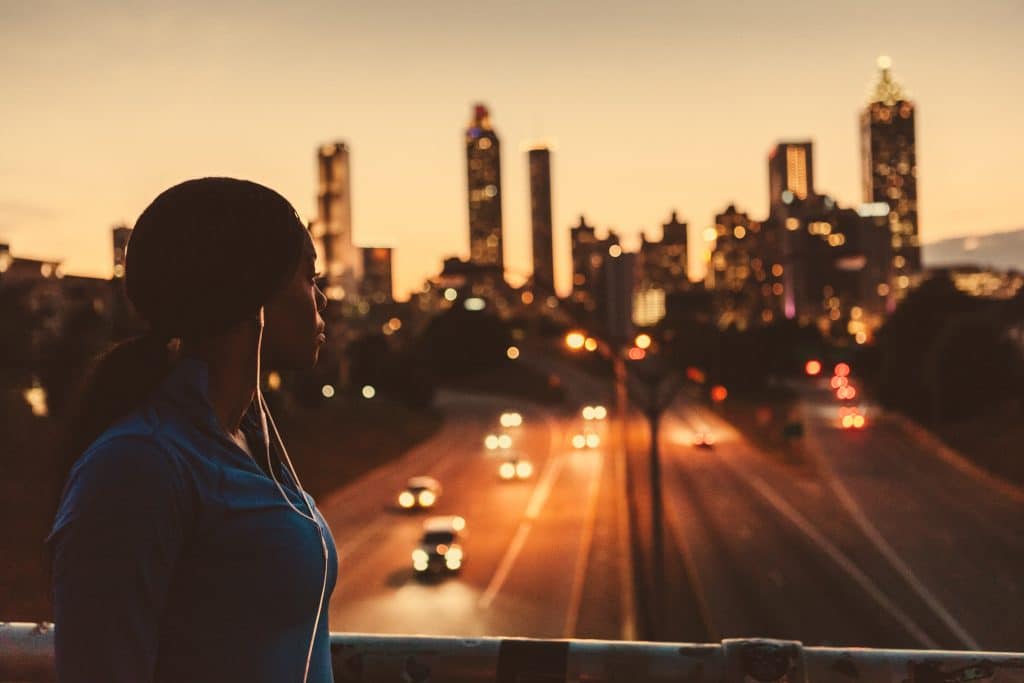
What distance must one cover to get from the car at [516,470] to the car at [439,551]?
2098 cm

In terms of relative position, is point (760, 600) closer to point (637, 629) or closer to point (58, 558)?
point (637, 629)

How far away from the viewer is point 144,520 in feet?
4.47

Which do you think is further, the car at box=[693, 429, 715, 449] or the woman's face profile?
the car at box=[693, 429, 715, 449]

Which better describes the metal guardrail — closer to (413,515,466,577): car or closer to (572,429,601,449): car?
(413,515,466,577): car

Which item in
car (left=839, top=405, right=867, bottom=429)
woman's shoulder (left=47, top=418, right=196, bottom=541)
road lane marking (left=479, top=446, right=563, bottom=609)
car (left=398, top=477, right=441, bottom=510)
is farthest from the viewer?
car (left=839, top=405, right=867, bottom=429)

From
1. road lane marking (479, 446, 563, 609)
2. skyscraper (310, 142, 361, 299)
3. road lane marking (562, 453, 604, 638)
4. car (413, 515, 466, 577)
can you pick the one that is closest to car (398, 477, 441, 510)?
road lane marking (479, 446, 563, 609)

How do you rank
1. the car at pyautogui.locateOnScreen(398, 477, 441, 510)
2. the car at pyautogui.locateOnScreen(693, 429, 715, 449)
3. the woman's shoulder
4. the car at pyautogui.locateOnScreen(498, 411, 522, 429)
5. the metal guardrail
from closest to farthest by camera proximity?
the woman's shoulder → the metal guardrail → the car at pyautogui.locateOnScreen(398, 477, 441, 510) → the car at pyautogui.locateOnScreen(693, 429, 715, 449) → the car at pyautogui.locateOnScreen(498, 411, 522, 429)

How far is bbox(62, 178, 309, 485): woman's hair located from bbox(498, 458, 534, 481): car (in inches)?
2074

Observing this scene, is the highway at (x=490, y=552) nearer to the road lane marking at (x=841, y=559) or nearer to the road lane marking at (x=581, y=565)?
the road lane marking at (x=581, y=565)

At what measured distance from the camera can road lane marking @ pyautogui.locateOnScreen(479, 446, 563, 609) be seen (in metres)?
29.0

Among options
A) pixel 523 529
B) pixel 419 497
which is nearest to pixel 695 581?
pixel 523 529

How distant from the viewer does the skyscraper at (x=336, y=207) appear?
134 meters

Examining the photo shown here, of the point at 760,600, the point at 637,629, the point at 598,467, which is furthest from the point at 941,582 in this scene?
the point at 598,467

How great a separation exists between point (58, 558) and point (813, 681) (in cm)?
173
